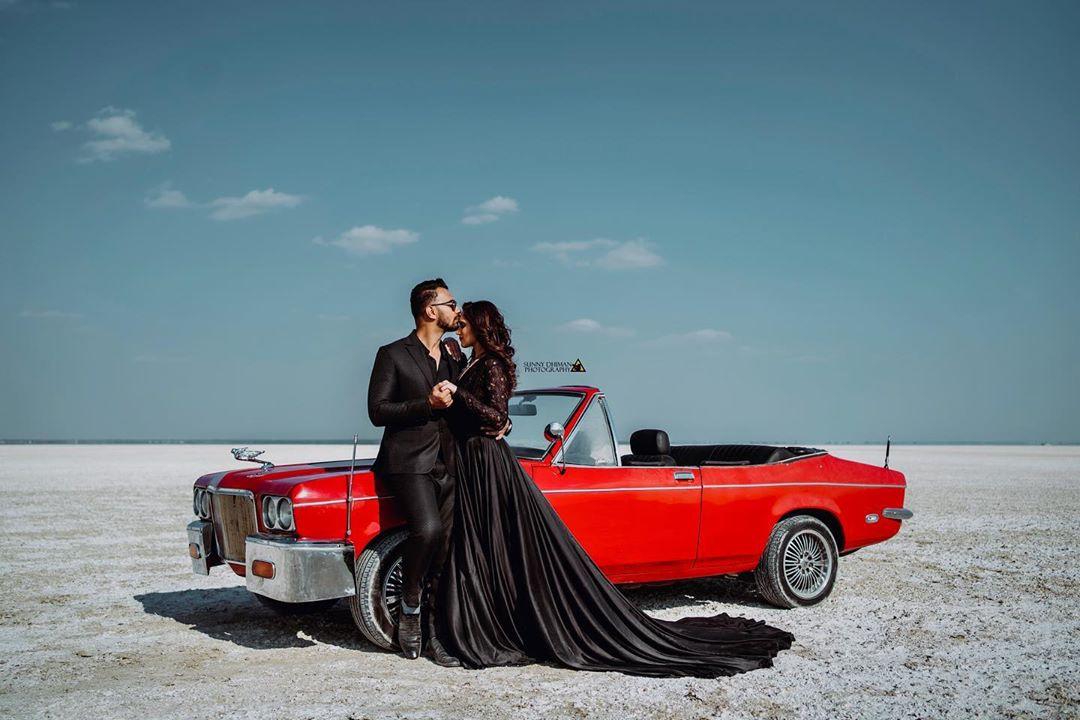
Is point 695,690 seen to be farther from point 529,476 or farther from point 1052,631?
point 1052,631

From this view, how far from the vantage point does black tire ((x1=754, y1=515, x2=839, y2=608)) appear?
718 centimetres

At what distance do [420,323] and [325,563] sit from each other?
160cm

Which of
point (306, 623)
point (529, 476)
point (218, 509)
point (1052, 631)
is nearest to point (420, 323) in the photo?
point (529, 476)

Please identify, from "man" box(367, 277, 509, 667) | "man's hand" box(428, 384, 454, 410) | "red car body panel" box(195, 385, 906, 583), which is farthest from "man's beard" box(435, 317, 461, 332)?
"red car body panel" box(195, 385, 906, 583)

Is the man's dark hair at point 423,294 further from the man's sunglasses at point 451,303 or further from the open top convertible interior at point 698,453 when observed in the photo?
the open top convertible interior at point 698,453

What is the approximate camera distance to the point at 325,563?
17.4 feet

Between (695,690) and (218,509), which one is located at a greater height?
(218,509)

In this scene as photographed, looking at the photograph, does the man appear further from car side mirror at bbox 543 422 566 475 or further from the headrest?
the headrest

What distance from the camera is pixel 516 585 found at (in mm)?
5590

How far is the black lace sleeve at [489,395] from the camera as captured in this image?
218 inches

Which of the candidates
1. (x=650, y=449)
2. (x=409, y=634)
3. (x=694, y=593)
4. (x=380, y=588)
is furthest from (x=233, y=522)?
(x=694, y=593)

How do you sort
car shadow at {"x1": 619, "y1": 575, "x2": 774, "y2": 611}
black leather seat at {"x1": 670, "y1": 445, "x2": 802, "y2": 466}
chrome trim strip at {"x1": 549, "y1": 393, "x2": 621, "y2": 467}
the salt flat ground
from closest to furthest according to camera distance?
the salt flat ground
chrome trim strip at {"x1": 549, "y1": 393, "x2": 621, "y2": 467}
car shadow at {"x1": 619, "y1": 575, "x2": 774, "y2": 611}
black leather seat at {"x1": 670, "y1": 445, "x2": 802, "y2": 466}

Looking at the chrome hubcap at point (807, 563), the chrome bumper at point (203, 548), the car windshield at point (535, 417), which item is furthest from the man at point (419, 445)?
the chrome hubcap at point (807, 563)

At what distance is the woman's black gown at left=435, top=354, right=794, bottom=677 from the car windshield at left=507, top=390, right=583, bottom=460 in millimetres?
803
